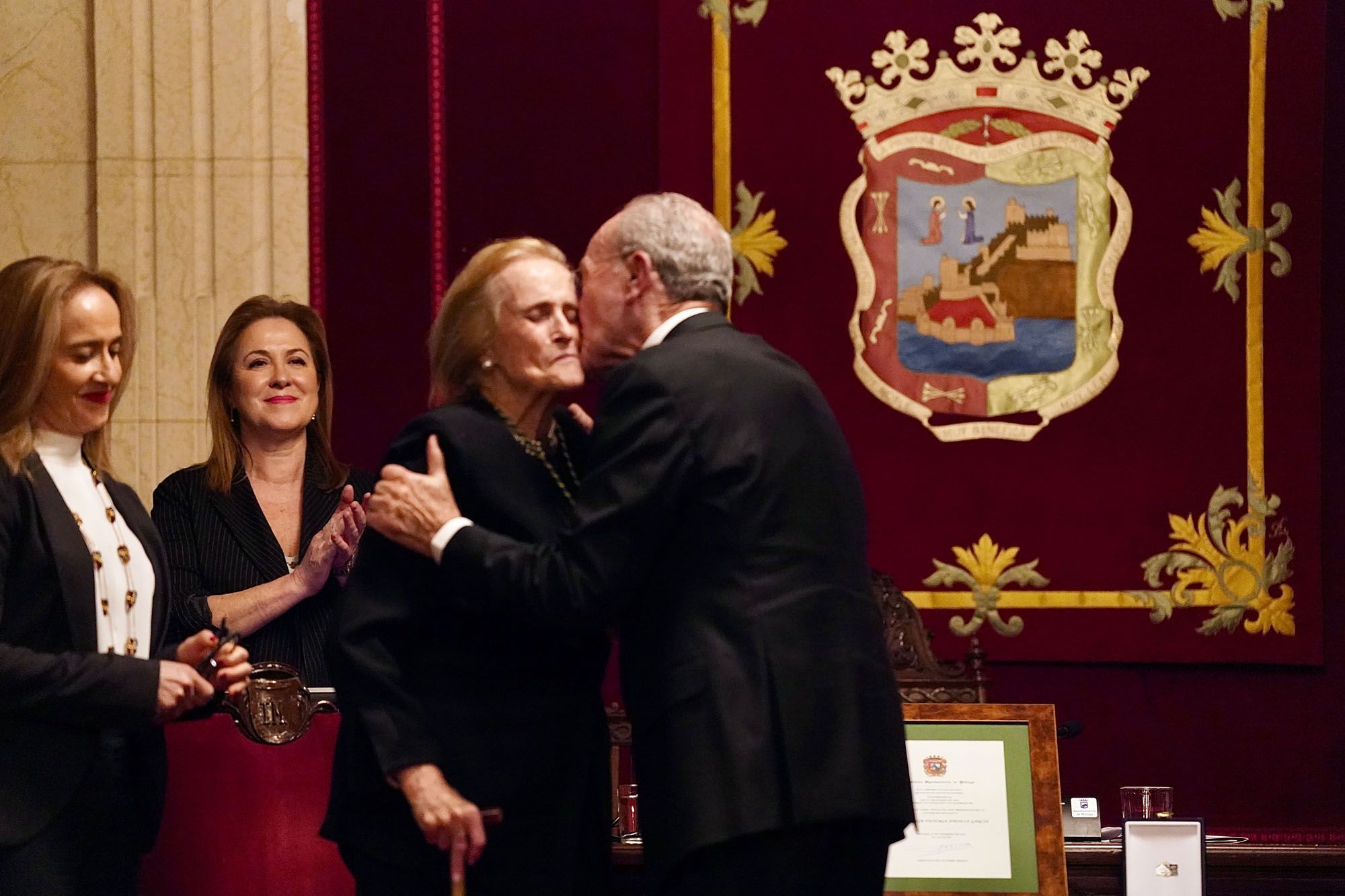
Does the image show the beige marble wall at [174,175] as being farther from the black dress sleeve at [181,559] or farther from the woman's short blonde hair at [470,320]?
the woman's short blonde hair at [470,320]

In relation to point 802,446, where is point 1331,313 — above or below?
above

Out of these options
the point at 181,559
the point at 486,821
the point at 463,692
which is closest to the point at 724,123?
the point at 181,559

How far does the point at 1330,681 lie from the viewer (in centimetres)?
398

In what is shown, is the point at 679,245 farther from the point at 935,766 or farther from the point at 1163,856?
the point at 1163,856

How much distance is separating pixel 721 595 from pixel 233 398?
1639mm

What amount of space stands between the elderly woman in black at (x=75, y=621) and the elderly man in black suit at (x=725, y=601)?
450mm

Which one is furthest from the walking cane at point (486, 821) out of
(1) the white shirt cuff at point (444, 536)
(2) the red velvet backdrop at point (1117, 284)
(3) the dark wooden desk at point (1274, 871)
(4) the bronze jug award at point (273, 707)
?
(2) the red velvet backdrop at point (1117, 284)

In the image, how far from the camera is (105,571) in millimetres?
2285

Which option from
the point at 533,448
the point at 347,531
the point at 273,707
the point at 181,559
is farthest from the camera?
the point at 181,559

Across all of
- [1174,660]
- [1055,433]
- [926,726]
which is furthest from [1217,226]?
[926,726]

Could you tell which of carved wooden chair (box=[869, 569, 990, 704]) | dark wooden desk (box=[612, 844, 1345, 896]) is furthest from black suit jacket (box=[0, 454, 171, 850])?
dark wooden desk (box=[612, 844, 1345, 896])

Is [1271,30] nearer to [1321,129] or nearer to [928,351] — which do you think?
[1321,129]

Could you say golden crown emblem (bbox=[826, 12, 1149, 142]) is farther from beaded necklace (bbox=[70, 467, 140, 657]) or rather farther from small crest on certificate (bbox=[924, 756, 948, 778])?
beaded necklace (bbox=[70, 467, 140, 657])

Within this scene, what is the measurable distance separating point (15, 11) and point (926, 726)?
3.23m
